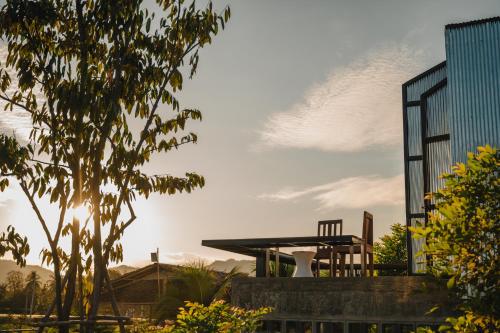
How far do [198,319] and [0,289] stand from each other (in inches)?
2667

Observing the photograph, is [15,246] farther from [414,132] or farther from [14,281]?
[14,281]

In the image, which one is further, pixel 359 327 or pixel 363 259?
pixel 363 259

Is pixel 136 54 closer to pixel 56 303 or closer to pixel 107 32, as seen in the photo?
pixel 107 32

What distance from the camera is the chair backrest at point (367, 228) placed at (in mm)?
9938

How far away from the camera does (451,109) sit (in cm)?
1016

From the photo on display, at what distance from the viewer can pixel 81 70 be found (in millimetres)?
6793

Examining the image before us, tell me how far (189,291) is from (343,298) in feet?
22.4

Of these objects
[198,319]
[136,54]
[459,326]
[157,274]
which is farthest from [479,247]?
[157,274]

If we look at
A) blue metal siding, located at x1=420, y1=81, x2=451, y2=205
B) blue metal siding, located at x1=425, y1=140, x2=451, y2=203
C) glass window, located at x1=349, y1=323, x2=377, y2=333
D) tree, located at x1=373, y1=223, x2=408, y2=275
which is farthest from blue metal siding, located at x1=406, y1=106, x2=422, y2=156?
tree, located at x1=373, y1=223, x2=408, y2=275

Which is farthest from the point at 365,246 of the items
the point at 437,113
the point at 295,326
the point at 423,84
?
the point at 423,84

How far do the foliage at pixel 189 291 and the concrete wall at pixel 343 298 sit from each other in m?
5.23

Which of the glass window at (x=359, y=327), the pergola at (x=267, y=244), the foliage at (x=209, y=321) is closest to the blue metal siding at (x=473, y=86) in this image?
the pergola at (x=267, y=244)

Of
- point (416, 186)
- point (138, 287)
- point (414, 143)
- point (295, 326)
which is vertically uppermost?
point (414, 143)

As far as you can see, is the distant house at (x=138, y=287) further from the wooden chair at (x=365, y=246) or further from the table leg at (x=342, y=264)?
the wooden chair at (x=365, y=246)
